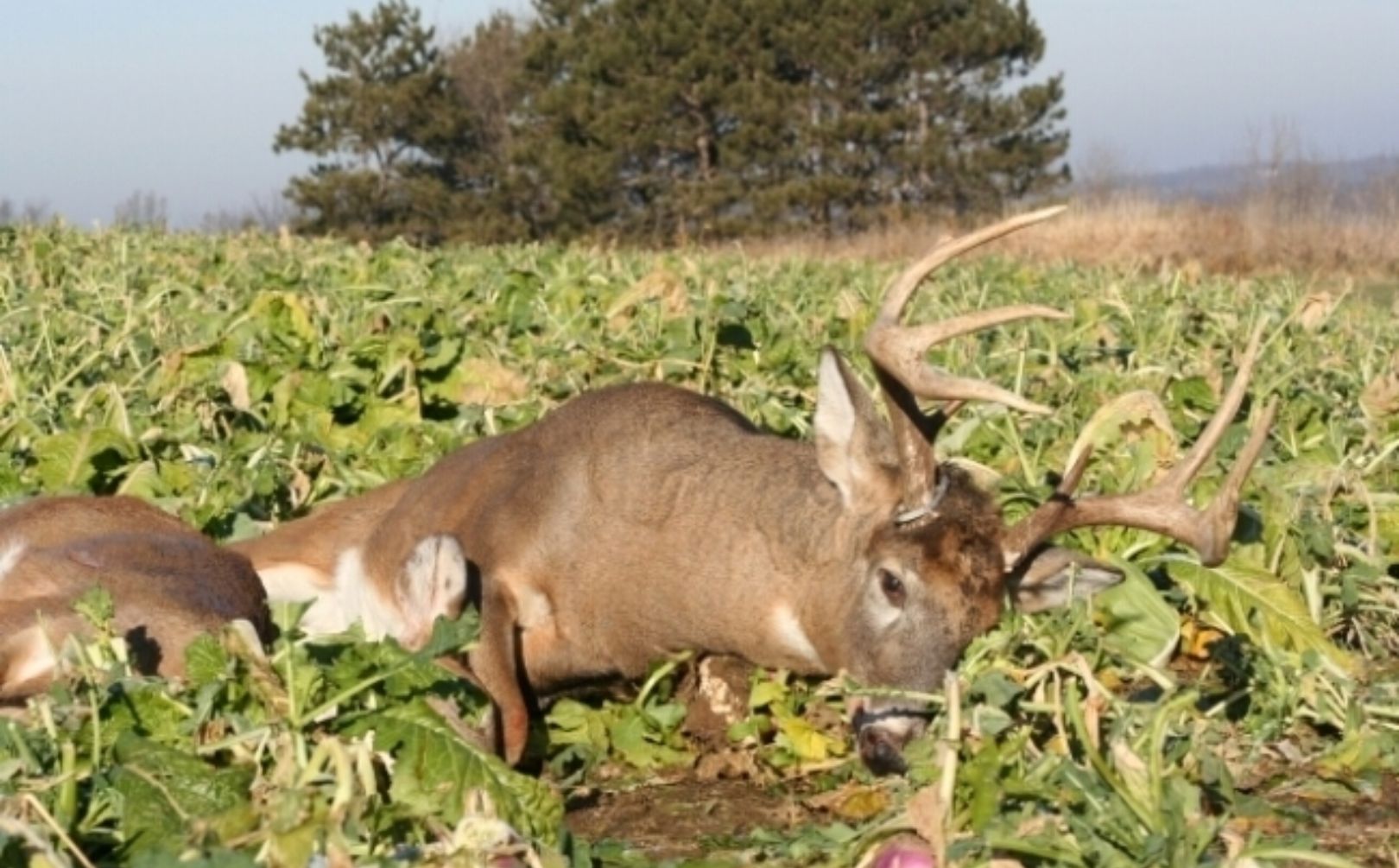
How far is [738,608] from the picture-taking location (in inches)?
196

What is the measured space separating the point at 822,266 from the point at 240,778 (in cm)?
1551

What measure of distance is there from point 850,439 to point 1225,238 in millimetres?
28850

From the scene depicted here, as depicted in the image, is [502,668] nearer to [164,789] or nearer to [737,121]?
[164,789]

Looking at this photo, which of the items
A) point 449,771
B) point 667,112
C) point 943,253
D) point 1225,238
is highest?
point 943,253

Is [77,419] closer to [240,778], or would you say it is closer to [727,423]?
[727,423]

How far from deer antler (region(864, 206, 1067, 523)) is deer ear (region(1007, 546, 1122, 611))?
294mm

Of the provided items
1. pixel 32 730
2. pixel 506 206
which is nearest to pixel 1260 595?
pixel 32 730

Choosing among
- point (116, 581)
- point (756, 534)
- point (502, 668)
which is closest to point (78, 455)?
point (116, 581)

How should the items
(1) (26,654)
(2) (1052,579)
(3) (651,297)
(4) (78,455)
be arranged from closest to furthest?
(1) (26,654), (2) (1052,579), (4) (78,455), (3) (651,297)

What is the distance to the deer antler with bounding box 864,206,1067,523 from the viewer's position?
443cm

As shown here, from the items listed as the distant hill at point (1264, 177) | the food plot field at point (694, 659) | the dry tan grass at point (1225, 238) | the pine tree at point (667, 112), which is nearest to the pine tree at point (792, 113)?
the pine tree at point (667, 112)

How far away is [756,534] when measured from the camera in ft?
16.5

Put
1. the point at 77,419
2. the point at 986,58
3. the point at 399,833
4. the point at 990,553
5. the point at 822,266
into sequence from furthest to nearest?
the point at 986,58 < the point at 822,266 < the point at 77,419 < the point at 990,553 < the point at 399,833

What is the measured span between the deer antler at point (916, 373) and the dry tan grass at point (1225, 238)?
25.5m
